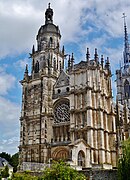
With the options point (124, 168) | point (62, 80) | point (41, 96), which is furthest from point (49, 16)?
point (124, 168)

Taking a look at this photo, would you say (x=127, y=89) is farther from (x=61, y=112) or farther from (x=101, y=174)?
(x=101, y=174)

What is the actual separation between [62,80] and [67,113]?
5797 mm

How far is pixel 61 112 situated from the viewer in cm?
4191

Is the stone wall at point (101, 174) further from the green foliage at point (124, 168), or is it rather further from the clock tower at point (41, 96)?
the clock tower at point (41, 96)

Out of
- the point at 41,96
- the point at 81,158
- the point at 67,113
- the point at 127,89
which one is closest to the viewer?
the point at 81,158

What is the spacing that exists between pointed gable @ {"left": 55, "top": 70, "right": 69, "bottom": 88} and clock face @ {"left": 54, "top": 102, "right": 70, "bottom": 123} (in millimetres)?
3205

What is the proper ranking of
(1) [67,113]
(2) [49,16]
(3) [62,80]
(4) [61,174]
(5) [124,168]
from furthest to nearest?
(2) [49,16] → (3) [62,80] → (1) [67,113] → (5) [124,168] → (4) [61,174]

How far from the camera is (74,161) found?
34.8 m

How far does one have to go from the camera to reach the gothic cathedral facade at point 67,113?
123 feet

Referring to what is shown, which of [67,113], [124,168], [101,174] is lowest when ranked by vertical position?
[101,174]

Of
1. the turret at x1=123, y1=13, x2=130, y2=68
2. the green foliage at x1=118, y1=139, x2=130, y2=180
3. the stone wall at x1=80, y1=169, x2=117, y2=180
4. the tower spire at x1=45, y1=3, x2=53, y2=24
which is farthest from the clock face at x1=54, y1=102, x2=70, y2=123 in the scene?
the turret at x1=123, y1=13, x2=130, y2=68

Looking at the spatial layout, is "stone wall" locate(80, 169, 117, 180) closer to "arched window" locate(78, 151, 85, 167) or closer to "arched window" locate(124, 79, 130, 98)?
"arched window" locate(78, 151, 85, 167)

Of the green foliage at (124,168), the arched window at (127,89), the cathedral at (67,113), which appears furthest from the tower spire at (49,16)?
the green foliage at (124,168)

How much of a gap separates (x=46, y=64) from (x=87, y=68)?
7550 millimetres
